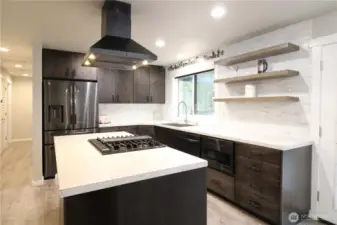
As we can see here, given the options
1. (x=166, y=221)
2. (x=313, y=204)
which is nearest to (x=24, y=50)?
(x=166, y=221)

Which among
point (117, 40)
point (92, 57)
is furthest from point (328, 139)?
point (92, 57)

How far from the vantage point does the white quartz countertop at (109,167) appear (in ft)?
3.91

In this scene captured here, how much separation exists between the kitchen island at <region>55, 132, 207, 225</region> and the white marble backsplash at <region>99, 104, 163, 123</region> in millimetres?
3236

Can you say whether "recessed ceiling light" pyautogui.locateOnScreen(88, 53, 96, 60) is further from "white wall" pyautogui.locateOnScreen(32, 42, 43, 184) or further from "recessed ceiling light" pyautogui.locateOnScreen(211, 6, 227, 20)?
"white wall" pyautogui.locateOnScreen(32, 42, 43, 184)

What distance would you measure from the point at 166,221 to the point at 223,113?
8.44ft

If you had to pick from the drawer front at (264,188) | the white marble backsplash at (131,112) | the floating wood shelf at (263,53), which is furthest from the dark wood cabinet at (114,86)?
the drawer front at (264,188)

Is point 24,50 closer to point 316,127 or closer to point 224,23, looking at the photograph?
point 224,23

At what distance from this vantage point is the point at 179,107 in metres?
5.21

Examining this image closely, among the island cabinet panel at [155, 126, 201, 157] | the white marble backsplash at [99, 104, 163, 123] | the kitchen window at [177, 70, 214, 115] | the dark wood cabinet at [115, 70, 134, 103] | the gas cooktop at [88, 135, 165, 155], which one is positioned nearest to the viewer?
the gas cooktop at [88, 135, 165, 155]

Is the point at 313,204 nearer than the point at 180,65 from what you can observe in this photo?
Yes

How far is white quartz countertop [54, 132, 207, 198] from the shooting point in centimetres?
119

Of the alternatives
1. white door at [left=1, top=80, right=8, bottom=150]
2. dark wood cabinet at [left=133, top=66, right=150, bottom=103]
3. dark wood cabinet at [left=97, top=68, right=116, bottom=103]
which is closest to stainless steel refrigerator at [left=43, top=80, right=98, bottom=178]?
dark wood cabinet at [left=97, top=68, right=116, bottom=103]

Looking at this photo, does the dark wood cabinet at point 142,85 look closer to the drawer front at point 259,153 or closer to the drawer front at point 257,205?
the drawer front at point 259,153

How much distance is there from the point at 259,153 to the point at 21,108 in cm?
853
